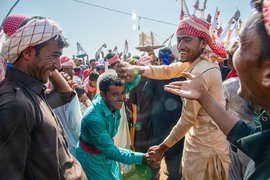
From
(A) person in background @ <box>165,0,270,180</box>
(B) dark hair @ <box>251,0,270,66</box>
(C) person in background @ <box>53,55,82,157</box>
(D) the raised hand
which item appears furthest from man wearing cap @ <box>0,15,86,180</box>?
(C) person in background @ <box>53,55,82,157</box>

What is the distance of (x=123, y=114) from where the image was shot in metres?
4.60

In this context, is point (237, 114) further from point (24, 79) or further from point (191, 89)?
point (24, 79)

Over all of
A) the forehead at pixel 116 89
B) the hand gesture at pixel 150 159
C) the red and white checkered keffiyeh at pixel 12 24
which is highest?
the red and white checkered keffiyeh at pixel 12 24

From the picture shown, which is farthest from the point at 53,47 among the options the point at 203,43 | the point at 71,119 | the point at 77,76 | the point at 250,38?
the point at 77,76

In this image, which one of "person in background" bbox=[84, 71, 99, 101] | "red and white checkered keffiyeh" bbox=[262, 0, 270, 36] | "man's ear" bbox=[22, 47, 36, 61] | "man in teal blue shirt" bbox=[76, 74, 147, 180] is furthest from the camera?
"person in background" bbox=[84, 71, 99, 101]

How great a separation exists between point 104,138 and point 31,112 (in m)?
1.18

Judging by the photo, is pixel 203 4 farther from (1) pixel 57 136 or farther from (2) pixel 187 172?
(1) pixel 57 136

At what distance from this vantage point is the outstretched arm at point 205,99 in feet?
5.88

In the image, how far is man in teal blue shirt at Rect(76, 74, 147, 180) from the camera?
266 centimetres

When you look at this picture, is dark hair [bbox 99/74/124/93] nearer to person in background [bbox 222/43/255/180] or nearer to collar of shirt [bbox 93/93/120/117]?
collar of shirt [bbox 93/93/120/117]

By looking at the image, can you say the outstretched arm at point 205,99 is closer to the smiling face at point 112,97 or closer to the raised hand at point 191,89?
the raised hand at point 191,89

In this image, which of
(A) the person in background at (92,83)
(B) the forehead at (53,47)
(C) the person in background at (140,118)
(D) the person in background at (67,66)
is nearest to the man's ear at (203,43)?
(B) the forehead at (53,47)

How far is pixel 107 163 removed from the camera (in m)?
2.83

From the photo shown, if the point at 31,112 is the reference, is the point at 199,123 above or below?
below
